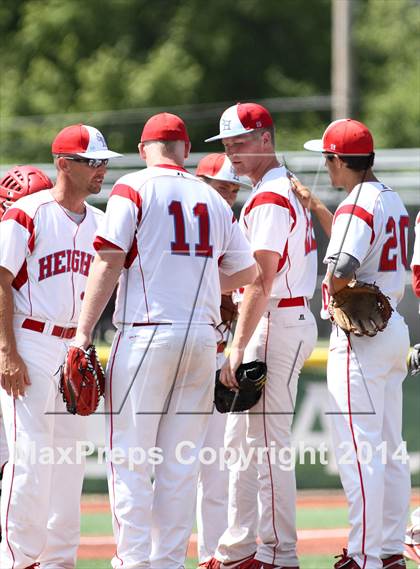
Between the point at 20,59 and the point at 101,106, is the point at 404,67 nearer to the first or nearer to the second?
the point at 101,106

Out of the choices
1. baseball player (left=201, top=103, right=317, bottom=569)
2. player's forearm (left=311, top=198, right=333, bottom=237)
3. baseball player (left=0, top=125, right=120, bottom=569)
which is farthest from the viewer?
player's forearm (left=311, top=198, right=333, bottom=237)

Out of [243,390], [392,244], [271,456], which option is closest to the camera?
[392,244]

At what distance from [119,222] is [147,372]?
25.3 inches

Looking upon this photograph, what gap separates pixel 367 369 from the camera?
5.37 m

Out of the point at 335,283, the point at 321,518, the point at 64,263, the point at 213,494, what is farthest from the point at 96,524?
the point at 335,283

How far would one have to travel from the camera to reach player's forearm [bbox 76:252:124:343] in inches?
194

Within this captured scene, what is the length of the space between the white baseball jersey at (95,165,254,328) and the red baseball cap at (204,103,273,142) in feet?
2.48

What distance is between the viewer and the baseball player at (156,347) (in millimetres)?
4949

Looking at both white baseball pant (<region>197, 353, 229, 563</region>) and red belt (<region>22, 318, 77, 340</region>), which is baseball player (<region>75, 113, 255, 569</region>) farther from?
white baseball pant (<region>197, 353, 229, 563</region>)

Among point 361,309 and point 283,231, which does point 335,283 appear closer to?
point 361,309

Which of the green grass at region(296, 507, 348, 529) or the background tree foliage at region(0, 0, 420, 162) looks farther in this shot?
the background tree foliage at region(0, 0, 420, 162)

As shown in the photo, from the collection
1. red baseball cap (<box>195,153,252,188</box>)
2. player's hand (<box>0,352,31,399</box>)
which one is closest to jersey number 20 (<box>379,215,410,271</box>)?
red baseball cap (<box>195,153,252,188</box>)

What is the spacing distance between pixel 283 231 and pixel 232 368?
2.32 feet

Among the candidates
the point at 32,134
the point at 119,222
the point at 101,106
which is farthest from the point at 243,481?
the point at 101,106
